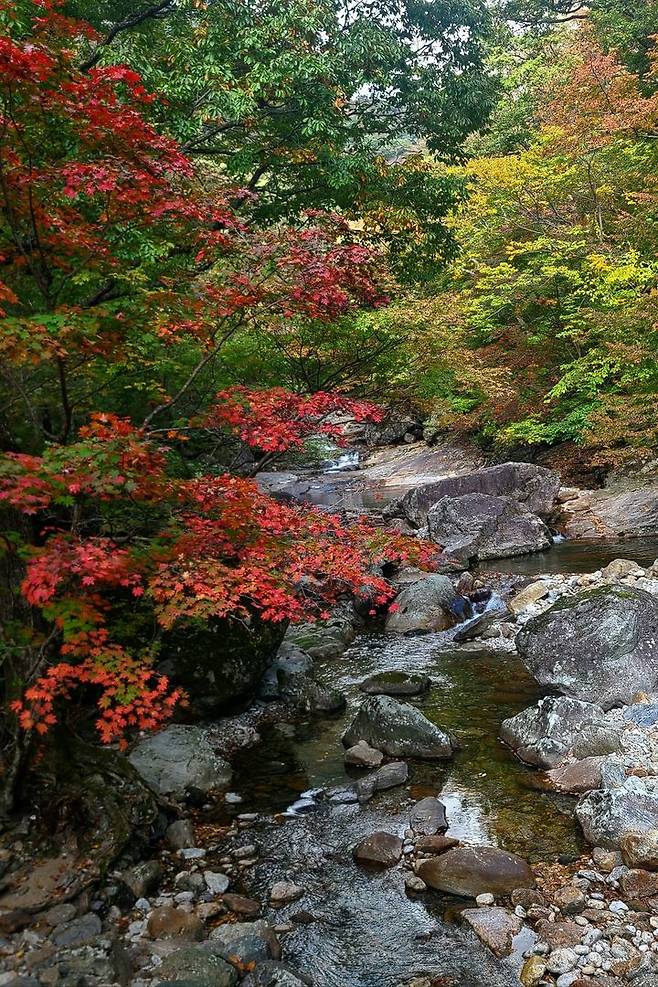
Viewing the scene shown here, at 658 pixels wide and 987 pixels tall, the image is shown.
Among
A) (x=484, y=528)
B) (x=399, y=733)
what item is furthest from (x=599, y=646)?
(x=484, y=528)

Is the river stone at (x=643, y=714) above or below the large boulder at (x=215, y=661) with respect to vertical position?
below

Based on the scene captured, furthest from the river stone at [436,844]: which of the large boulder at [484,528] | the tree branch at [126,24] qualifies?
the large boulder at [484,528]

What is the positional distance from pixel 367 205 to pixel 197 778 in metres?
8.05

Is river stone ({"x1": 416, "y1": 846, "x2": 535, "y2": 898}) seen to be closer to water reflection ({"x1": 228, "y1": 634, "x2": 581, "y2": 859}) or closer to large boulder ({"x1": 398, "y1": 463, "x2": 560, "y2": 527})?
water reflection ({"x1": 228, "y1": 634, "x2": 581, "y2": 859})

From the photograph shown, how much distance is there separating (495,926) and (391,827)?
155cm

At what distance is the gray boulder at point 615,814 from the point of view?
5328mm

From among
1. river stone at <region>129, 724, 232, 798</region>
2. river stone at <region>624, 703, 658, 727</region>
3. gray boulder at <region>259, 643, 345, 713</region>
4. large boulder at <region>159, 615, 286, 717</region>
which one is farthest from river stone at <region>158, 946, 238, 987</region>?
river stone at <region>624, 703, 658, 727</region>

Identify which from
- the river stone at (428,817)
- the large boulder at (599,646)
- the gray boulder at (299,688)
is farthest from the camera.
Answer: the gray boulder at (299,688)

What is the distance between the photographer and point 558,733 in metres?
6.97

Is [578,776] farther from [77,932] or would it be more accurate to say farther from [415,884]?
[77,932]

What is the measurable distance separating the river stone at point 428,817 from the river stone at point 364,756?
0.99 m

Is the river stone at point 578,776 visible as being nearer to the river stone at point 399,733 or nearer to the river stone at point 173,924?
the river stone at point 399,733

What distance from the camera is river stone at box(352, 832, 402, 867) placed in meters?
5.55

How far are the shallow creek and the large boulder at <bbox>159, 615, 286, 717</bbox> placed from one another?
2.83 feet
